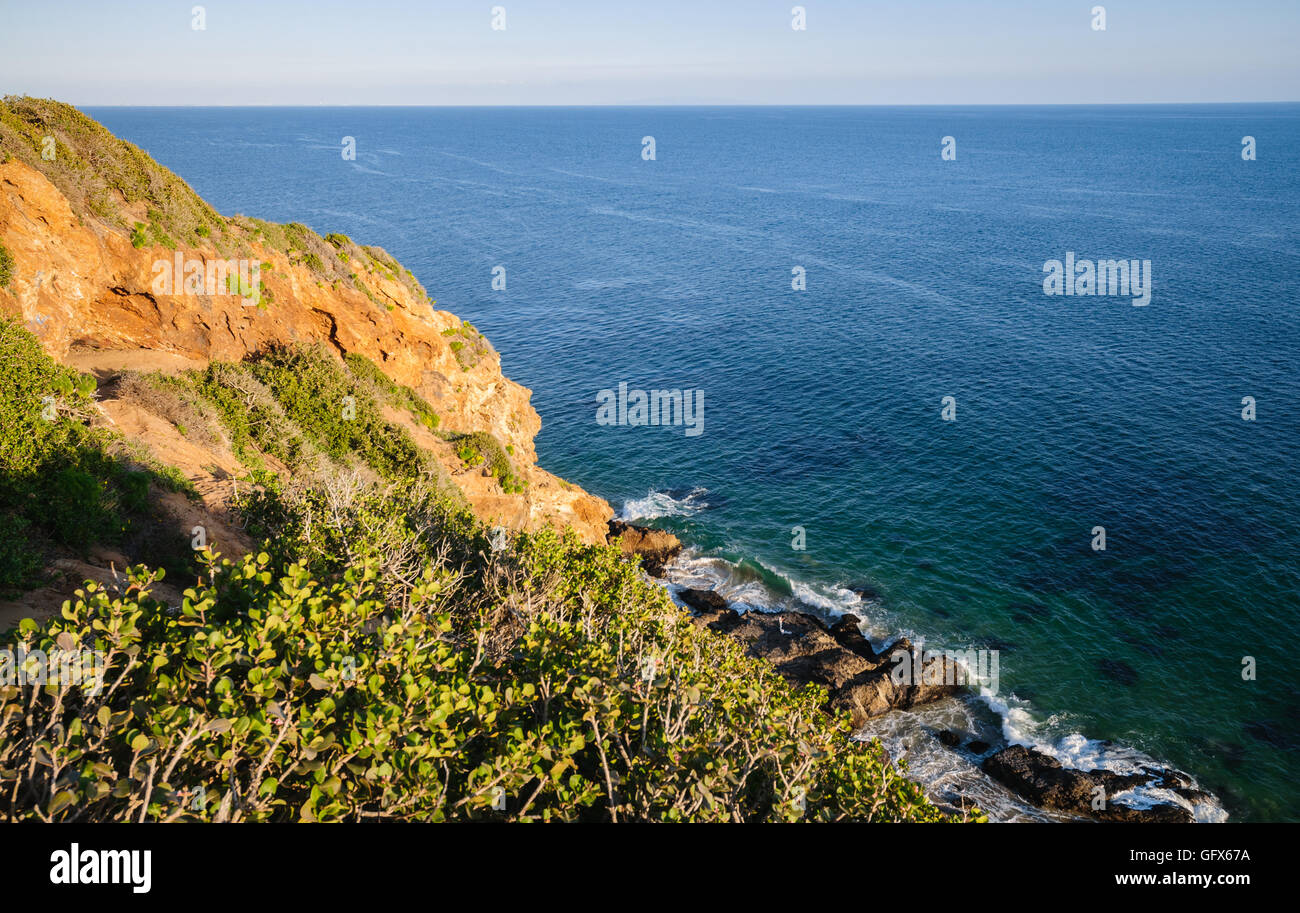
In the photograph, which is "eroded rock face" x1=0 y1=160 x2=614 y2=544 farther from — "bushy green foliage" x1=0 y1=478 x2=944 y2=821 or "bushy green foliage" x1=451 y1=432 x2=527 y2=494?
"bushy green foliage" x1=0 y1=478 x2=944 y2=821

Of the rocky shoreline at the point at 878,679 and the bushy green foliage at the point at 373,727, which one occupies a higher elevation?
the bushy green foliage at the point at 373,727

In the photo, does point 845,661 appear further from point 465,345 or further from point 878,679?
point 465,345

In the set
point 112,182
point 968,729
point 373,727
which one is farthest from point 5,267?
point 968,729

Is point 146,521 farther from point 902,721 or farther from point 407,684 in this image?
point 902,721

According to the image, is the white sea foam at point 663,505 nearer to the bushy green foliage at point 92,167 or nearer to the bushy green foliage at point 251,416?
the bushy green foliage at point 251,416

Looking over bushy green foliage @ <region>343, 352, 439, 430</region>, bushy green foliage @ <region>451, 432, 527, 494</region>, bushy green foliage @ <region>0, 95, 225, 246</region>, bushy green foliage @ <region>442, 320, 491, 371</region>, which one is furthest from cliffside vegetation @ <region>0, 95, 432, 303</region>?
bushy green foliage @ <region>451, 432, 527, 494</region>

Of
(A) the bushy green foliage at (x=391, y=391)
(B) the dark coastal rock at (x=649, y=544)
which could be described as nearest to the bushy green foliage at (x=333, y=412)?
(A) the bushy green foliage at (x=391, y=391)

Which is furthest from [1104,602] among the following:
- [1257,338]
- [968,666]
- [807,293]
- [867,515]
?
[807,293]
